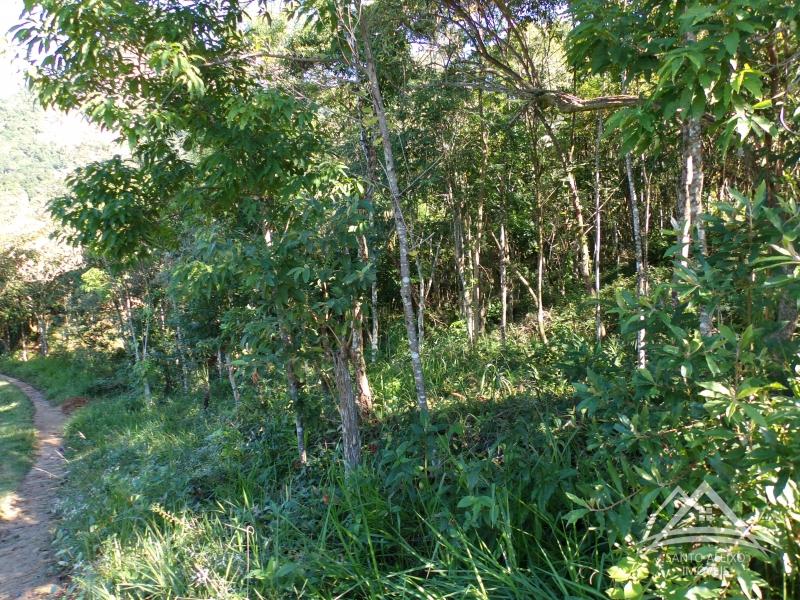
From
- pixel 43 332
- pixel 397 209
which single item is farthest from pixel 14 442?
pixel 43 332

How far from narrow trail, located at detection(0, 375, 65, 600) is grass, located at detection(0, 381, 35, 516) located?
115 mm

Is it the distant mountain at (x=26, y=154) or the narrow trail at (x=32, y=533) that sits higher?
the distant mountain at (x=26, y=154)

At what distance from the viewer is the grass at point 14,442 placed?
6.88 meters

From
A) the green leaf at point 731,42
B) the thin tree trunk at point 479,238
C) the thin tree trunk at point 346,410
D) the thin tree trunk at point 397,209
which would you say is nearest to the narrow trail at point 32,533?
the thin tree trunk at point 346,410

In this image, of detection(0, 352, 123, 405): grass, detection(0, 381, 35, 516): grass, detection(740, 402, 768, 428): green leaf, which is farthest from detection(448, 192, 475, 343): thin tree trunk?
detection(0, 352, 123, 405): grass

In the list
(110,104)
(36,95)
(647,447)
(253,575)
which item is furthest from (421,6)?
(253,575)

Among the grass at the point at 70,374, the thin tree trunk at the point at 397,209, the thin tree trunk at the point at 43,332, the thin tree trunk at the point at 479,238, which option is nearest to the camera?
the thin tree trunk at the point at 397,209

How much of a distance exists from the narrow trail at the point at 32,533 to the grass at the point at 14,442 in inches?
4.5

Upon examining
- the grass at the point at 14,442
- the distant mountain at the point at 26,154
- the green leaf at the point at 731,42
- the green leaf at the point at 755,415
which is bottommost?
the grass at the point at 14,442

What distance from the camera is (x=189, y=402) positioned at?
9.72 m

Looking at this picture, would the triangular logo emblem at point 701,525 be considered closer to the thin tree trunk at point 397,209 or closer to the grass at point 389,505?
the grass at point 389,505

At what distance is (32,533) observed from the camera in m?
5.39

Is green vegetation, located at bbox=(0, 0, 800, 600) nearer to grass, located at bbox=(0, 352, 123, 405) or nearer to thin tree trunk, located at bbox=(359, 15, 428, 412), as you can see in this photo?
thin tree trunk, located at bbox=(359, 15, 428, 412)

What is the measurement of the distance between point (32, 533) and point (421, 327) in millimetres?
5294
